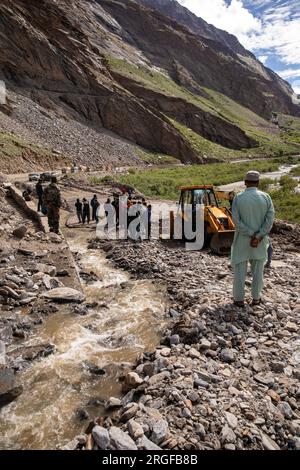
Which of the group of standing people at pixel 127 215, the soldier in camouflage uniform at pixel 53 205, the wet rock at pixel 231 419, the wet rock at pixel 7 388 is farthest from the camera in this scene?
the group of standing people at pixel 127 215

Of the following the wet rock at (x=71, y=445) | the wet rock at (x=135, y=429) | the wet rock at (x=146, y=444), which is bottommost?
the wet rock at (x=71, y=445)

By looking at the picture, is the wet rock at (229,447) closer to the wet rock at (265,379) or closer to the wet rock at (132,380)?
the wet rock at (265,379)

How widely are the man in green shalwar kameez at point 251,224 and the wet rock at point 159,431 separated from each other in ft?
10.8

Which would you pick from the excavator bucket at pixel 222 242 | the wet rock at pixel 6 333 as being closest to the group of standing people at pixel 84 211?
the excavator bucket at pixel 222 242

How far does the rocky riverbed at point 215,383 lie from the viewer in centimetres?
410

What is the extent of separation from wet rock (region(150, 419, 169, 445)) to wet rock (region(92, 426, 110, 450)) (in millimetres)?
480

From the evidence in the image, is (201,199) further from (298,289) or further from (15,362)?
(15,362)

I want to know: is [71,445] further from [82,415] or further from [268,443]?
[268,443]

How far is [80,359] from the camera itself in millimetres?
6430

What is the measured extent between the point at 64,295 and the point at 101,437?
15.6 ft

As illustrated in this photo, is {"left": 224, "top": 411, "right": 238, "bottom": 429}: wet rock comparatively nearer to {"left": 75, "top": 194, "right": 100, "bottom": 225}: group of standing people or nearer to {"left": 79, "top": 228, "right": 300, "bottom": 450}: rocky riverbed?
{"left": 79, "top": 228, "right": 300, "bottom": 450}: rocky riverbed

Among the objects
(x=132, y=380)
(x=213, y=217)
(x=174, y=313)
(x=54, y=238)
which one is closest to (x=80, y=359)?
(x=132, y=380)
